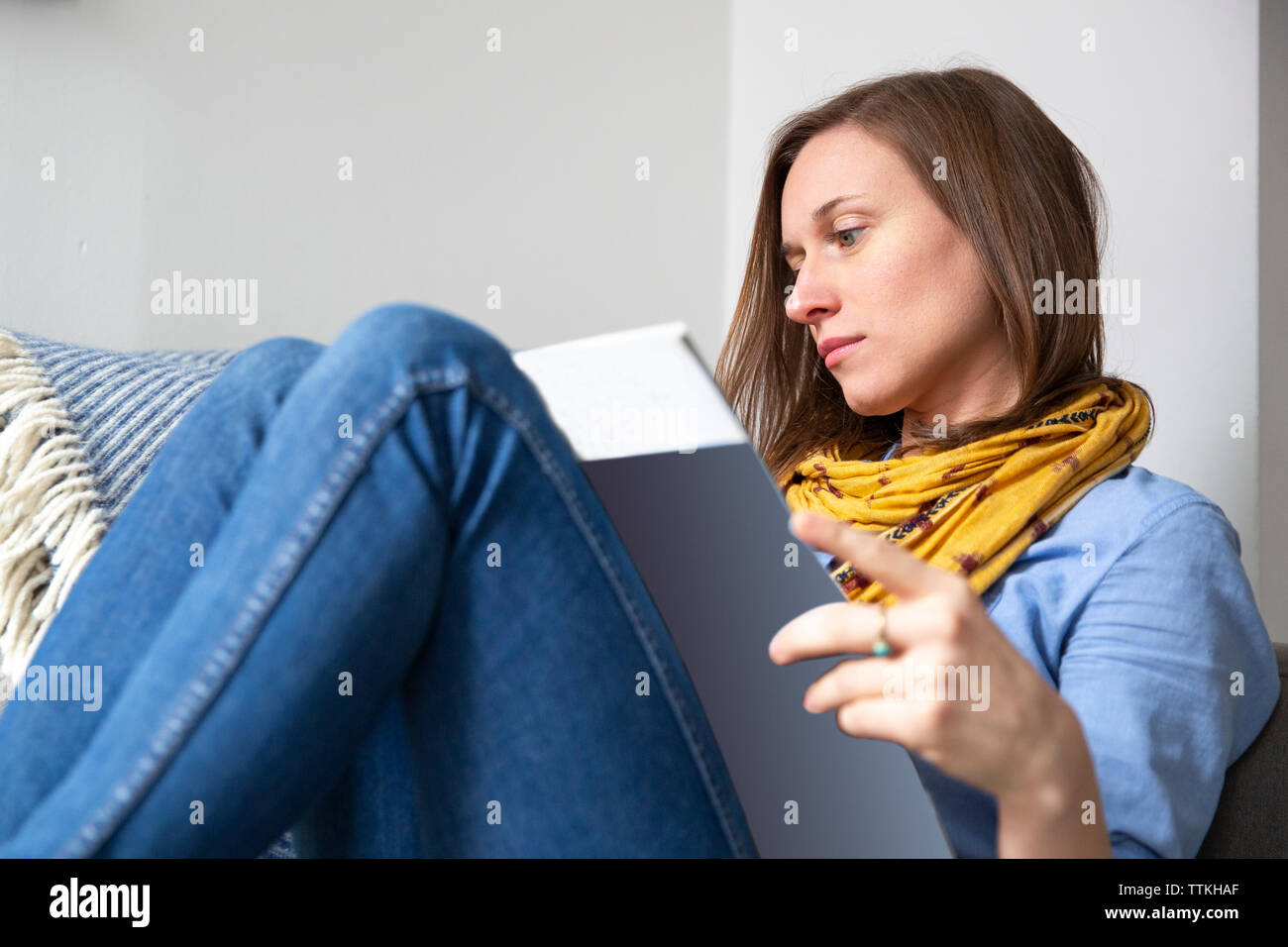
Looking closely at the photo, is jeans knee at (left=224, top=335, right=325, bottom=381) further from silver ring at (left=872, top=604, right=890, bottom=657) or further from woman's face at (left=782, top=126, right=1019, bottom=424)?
woman's face at (left=782, top=126, right=1019, bottom=424)

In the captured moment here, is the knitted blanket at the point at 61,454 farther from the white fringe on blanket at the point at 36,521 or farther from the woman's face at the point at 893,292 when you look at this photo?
the woman's face at the point at 893,292

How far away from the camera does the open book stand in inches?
21.8

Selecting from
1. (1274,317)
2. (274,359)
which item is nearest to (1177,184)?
(1274,317)

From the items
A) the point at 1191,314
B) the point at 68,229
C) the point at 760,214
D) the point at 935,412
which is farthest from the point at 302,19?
the point at 1191,314

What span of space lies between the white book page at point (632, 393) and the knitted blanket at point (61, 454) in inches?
19.5

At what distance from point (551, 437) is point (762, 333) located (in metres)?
0.83

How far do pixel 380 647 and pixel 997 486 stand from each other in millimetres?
677

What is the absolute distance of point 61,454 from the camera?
0.97 m

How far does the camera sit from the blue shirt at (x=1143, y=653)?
31.0 inches

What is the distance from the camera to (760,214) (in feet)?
4.39

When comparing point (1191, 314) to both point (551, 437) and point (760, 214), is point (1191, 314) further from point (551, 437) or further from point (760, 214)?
point (551, 437)

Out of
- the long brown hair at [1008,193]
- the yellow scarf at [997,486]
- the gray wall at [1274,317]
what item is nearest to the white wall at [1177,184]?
the gray wall at [1274,317]

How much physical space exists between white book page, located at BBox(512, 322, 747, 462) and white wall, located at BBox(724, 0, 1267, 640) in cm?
108

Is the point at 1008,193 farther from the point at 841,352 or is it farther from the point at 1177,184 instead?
the point at 1177,184
